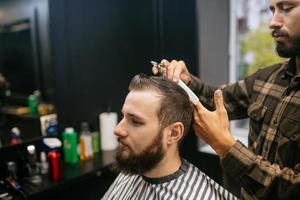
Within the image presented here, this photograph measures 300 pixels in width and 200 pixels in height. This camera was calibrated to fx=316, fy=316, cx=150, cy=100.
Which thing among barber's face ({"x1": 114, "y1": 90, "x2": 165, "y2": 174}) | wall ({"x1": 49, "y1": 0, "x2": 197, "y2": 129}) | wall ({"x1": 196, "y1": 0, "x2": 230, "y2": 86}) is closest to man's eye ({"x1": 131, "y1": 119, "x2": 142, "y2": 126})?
barber's face ({"x1": 114, "y1": 90, "x2": 165, "y2": 174})

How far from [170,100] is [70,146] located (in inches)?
39.1

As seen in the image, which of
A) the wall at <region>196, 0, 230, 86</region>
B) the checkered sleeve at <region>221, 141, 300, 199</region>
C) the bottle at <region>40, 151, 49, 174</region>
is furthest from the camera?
the wall at <region>196, 0, 230, 86</region>

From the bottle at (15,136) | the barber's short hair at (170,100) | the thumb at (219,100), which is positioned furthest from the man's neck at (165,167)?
the bottle at (15,136)

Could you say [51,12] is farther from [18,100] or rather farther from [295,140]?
[295,140]

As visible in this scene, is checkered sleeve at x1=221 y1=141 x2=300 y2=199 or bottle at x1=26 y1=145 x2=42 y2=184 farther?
bottle at x1=26 y1=145 x2=42 y2=184

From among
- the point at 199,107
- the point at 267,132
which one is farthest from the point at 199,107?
the point at 267,132

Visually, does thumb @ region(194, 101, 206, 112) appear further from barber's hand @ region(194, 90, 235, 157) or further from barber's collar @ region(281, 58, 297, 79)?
barber's collar @ region(281, 58, 297, 79)

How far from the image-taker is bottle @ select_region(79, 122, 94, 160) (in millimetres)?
2014

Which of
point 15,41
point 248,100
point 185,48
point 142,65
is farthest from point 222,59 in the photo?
point 15,41

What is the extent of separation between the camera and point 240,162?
3.71 feet

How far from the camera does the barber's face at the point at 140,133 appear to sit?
1197mm

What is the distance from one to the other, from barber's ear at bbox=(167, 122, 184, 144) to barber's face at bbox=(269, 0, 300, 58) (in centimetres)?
51

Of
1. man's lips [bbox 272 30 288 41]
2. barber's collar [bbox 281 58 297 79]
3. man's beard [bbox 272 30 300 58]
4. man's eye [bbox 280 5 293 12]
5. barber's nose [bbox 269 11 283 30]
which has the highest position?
man's eye [bbox 280 5 293 12]

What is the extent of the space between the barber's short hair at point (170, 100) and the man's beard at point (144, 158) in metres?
0.07
